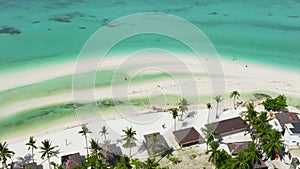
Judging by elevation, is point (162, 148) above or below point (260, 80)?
below

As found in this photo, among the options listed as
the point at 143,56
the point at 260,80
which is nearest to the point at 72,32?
the point at 143,56

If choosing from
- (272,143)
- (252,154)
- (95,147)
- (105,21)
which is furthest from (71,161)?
(105,21)

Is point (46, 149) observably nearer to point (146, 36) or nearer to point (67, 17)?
point (146, 36)

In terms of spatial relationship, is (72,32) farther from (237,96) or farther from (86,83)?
(237,96)

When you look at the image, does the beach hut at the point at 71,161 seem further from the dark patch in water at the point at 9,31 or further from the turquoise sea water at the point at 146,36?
the dark patch in water at the point at 9,31

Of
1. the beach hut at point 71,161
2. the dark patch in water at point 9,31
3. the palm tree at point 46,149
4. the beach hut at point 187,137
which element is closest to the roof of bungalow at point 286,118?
the beach hut at point 187,137

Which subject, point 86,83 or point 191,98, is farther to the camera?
point 86,83

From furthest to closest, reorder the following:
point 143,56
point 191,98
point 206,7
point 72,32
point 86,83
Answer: point 206,7, point 72,32, point 143,56, point 86,83, point 191,98

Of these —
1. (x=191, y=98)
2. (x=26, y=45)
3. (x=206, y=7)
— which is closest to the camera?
(x=191, y=98)

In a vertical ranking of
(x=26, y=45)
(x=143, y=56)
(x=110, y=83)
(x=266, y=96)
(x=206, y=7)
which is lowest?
(x=266, y=96)
